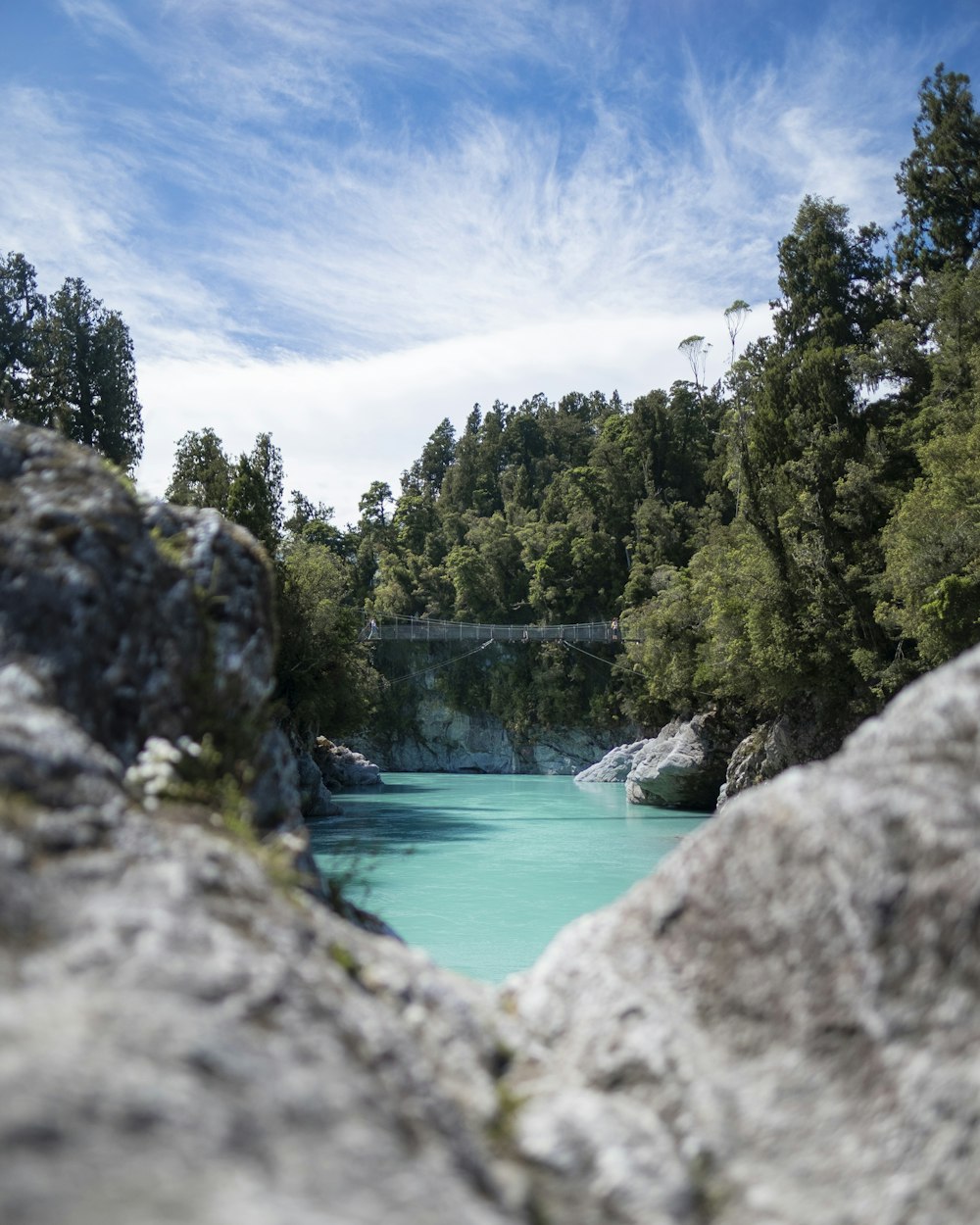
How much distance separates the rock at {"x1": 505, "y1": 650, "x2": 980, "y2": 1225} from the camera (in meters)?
2.08

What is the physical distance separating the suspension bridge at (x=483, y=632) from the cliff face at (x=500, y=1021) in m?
43.2

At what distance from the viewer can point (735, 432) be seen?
84.5 ft

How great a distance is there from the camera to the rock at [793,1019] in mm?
2078

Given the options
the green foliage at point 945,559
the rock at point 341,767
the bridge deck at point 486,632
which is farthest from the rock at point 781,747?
the bridge deck at point 486,632

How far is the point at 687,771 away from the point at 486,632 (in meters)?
24.0

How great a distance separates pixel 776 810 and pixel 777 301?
2778 cm

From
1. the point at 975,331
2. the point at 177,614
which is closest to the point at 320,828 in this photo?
the point at 975,331

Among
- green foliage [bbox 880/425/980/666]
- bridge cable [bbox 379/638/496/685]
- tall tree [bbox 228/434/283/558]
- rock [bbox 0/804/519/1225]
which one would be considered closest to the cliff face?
rock [bbox 0/804/519/1225]

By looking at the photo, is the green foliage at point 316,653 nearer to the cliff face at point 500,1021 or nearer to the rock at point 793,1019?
the cliff face at point 500,1021

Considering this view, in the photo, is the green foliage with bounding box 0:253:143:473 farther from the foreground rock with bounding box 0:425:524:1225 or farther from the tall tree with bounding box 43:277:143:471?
the foreground rock with bounding box 0:425:524:1225

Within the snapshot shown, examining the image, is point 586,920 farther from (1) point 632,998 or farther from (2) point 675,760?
(2) point 675,760

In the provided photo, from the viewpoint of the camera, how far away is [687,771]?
25797 millimetres

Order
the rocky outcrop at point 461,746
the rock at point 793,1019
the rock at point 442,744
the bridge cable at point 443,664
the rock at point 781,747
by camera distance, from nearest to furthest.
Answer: the rock at point 793,1019 → the rock at point 781,747 → the rocky outcrop at point 461,746 → the bridge cable at point 443,664 → the rock at point 442,744

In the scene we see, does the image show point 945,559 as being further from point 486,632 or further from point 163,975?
point 486,632
